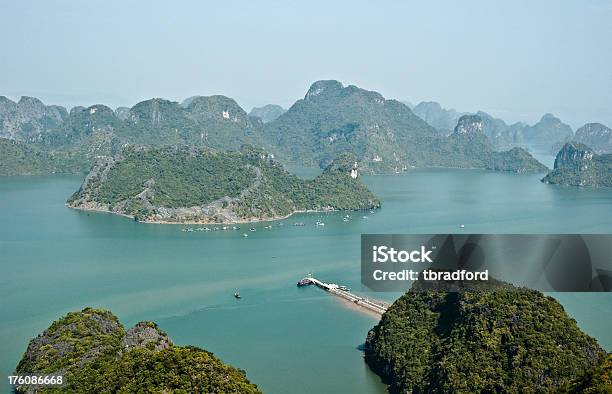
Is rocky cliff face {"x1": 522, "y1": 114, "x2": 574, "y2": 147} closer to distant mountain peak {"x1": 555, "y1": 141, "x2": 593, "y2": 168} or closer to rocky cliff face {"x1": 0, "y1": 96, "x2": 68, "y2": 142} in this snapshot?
distant mountain peak {"x1": 555, "y1": 141, "x2": 593, "y2": 168}

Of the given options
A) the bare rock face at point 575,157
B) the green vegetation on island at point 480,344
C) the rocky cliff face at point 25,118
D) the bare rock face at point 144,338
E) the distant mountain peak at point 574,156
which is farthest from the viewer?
the rocky cliff face at point 25,118

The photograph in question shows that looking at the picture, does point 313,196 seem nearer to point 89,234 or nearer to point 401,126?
point 89,234

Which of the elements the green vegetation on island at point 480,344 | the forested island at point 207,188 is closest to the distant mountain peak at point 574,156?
the forested island at point 207,188

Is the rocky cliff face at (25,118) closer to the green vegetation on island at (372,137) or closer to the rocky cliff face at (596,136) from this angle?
the green vegetation on island at (372,137)

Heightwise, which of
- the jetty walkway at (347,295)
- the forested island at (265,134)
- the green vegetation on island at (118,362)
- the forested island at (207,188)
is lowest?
the jetty walkway at (347,295)

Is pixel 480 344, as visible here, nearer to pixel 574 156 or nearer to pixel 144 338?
pixel 144 338

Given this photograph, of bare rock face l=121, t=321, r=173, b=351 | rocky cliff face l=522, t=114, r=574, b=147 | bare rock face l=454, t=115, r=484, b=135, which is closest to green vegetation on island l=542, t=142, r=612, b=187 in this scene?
bare rock face l=454, t=115, r=484, b=135

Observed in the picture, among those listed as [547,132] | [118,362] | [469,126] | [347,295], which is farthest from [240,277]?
[547,132]
